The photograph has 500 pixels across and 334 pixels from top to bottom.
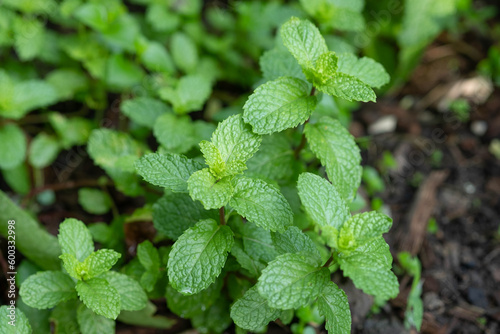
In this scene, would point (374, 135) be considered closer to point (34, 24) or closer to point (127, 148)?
point (127, 148)

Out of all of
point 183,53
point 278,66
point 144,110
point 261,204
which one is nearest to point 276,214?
point 261,204

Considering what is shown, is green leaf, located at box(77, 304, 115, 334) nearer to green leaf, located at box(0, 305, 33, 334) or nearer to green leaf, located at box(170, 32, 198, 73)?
green leaf, located at box(0, 305, 33, 334)

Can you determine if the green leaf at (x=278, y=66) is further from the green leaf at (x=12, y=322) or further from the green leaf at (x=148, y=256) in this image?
the green leaf at (x=12, y=322)

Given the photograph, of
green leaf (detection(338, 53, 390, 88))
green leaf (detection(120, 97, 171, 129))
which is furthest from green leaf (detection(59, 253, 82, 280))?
green leaf (detection(338, 53, 390, 88))

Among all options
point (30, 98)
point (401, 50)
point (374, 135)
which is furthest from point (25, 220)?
point (401, 50)

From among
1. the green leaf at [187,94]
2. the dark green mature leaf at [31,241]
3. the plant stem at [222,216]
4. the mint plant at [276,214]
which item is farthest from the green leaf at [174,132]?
the dark green mature leaf at [31,241]
